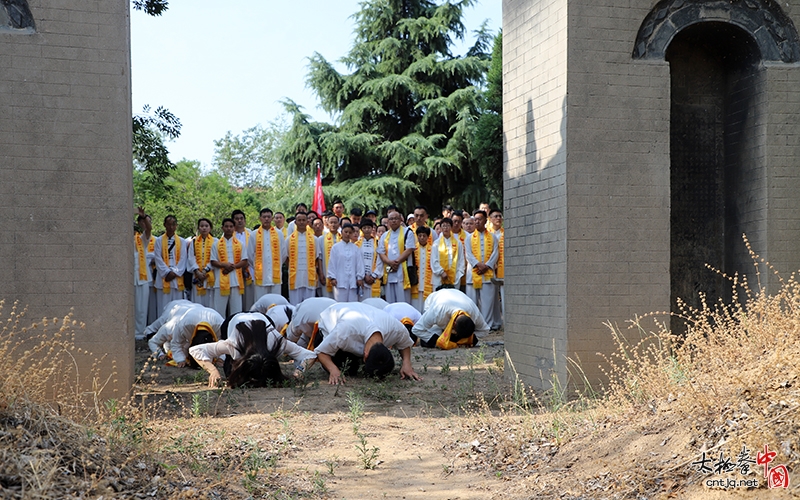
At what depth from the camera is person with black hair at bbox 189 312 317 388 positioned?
8.28m

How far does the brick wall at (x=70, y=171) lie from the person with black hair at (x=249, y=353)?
1362 mm

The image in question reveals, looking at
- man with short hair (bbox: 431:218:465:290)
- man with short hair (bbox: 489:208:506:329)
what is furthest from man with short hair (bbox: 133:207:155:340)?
man with short hair (bbox: 489:208:506:329)

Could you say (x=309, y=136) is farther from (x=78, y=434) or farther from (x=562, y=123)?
(x=78, y=434)

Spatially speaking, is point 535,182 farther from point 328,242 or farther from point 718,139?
point 328,242

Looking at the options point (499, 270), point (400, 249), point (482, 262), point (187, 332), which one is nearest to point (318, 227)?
point (400, 249)

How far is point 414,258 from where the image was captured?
15352 mm

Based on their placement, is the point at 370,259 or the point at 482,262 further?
the point at 370,259

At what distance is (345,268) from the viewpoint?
47.4 ft

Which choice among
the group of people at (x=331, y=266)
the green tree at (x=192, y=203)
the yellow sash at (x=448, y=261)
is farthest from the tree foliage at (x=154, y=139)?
the green tree at (x=192, y=203)

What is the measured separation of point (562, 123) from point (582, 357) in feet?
7.26

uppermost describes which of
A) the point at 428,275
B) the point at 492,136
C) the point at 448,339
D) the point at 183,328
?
the point at 492,136

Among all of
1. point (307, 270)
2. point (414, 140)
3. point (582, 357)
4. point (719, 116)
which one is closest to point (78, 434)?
point (582, 357)

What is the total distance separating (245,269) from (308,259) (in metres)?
1.17

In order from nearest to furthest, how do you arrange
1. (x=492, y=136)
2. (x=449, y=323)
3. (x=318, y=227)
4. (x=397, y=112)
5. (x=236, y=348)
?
1. (x=236, y=348)
2. (x=449, y=323)
3. (x=318, y=227)
4. (x=492, y=136)
5. (x=397, y=112)
